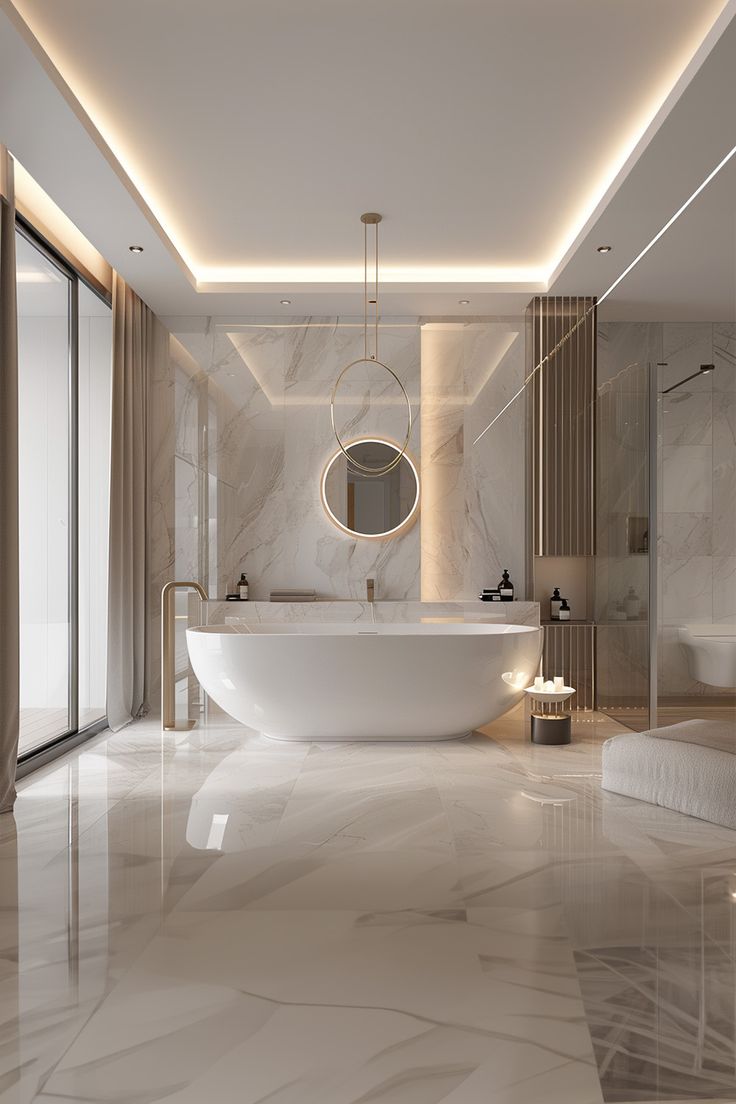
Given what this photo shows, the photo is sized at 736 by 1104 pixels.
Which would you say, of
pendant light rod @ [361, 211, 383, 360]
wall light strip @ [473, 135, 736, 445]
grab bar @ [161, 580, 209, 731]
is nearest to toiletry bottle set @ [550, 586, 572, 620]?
wall light strip @ [473, 135, 736, 445]

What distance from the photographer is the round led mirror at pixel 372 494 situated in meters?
5.86

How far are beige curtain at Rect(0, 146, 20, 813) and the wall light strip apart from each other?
298 cm

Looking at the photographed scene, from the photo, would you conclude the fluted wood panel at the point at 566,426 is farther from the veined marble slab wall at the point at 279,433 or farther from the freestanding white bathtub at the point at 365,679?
the freestanding white bathtub at the point at 365,679

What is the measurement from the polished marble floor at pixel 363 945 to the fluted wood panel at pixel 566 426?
87.3 inches

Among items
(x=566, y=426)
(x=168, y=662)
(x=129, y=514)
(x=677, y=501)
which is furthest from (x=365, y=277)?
(x=168, y=662)

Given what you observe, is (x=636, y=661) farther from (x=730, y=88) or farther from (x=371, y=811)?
(x=730, y=88)

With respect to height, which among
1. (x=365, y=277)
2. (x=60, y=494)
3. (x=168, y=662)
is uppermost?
(x=365, y=277)

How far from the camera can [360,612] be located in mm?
5680

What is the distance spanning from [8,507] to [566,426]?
3.54m

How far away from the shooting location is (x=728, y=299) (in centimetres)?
387

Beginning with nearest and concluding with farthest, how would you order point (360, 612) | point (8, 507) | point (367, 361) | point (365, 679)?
point (8, 507)
point (365, 679)
point (367, 361)
point (360, 612)

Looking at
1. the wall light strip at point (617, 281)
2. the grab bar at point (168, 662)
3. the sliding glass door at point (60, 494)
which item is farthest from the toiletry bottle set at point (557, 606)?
the sliding glass door at point (60, 494)

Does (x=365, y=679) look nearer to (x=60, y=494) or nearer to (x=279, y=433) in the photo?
(x=60, y=494)

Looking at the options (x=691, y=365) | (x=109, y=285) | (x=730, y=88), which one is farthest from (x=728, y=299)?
(x=109, y=285)
